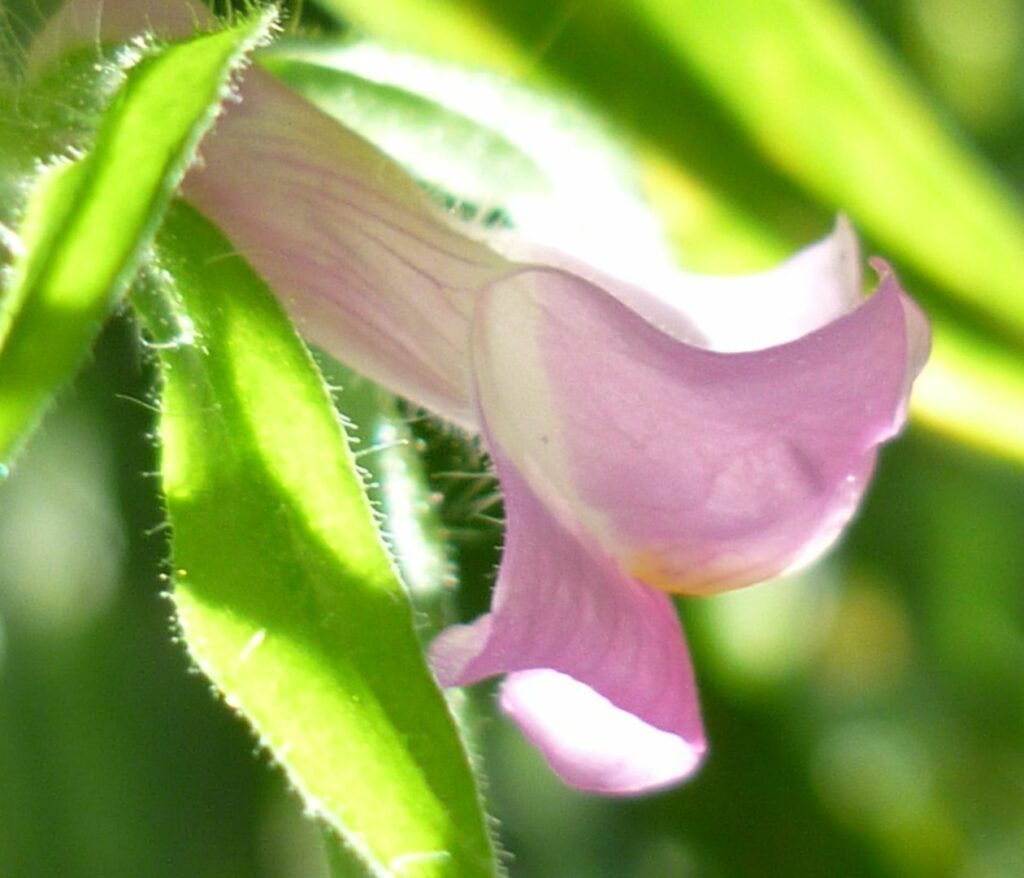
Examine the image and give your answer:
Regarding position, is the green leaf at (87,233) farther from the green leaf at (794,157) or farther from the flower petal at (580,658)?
the green leaf at (794,157)

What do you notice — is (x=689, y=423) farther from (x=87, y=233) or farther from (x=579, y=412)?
(x=87, y=233)

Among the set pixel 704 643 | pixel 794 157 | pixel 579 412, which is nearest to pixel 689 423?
pixel 579 412

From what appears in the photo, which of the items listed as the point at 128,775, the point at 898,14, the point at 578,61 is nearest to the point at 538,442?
the point at 578,61

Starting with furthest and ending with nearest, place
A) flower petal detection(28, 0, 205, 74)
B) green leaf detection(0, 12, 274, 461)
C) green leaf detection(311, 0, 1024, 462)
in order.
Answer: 1. green leaf detection(311, 0, 1024, 462)
2. flower petal detection(28, 0, 205, 74)
3. green leaf detection(0, 12, 274, 461)

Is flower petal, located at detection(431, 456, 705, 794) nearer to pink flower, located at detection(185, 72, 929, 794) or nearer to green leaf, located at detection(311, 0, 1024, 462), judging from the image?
pink flower, located at detection(185, 72, 929, 794)

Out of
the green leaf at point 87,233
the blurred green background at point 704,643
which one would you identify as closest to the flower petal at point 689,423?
the green leaf at point 87,233

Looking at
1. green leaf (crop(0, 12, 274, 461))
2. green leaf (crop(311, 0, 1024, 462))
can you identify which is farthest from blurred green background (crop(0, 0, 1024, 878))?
green leaf (crop(0, 12, 274, 461))
